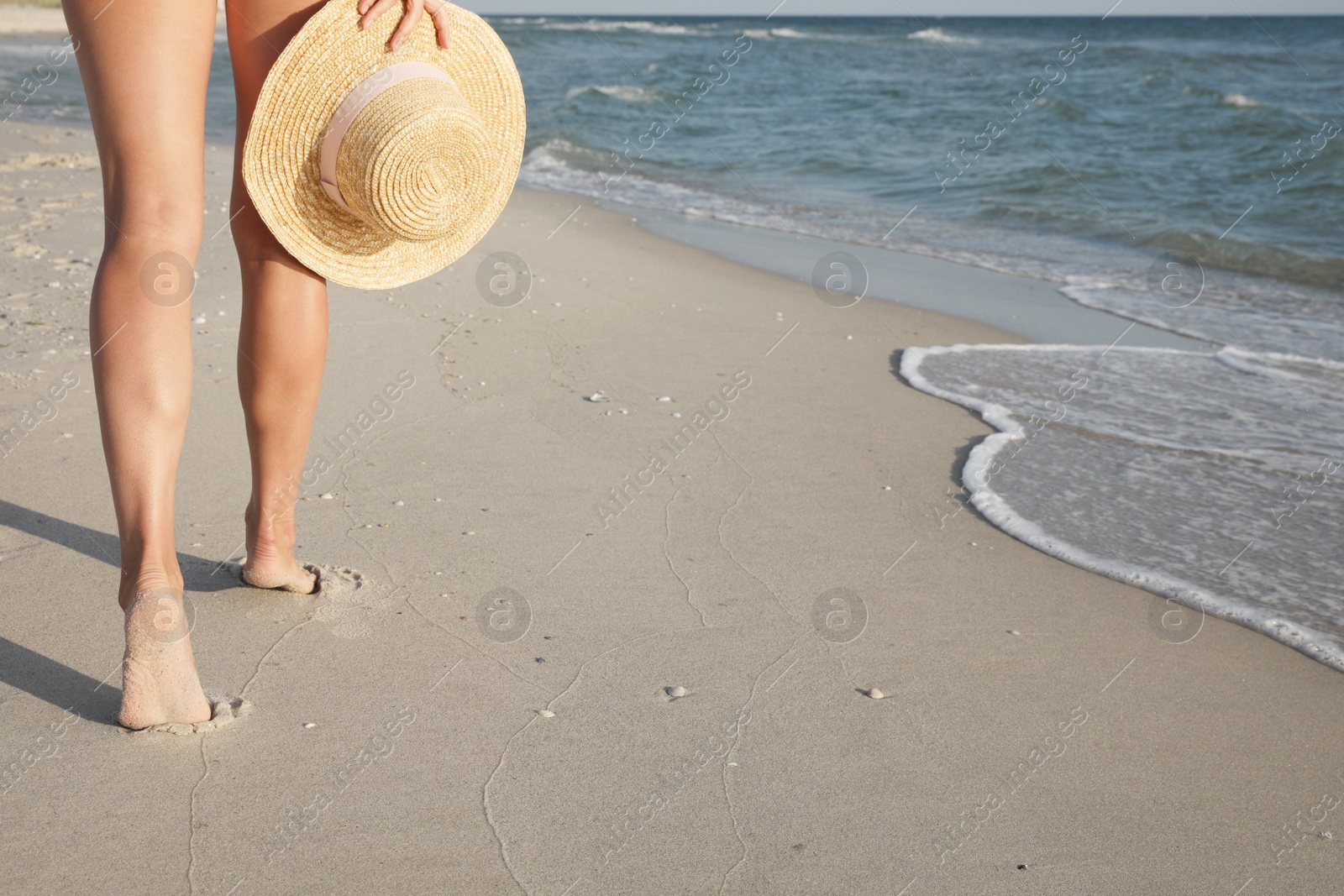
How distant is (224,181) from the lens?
6.82m

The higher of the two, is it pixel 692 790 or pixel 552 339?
pixel 692 790

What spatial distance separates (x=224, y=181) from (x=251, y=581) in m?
5.48

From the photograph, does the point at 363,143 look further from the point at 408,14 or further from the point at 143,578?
the point at 143,578

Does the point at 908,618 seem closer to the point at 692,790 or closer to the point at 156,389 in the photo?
the point at 692,790

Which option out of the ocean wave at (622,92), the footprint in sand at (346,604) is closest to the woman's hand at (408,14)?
the footprint in sand at (346,604)

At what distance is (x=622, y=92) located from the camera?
16156 millimetres

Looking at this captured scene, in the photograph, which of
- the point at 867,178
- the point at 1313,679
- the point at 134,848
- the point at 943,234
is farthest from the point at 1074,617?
the point at 867,178

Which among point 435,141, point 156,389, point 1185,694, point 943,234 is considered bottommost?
point 943,234

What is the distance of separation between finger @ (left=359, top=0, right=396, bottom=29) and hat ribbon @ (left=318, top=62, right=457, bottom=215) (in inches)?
3.1

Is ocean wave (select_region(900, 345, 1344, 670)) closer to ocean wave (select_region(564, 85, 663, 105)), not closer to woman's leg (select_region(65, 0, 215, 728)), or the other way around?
woman's leg (select_region(65, 0, 215, 728))

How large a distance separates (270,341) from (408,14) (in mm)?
644

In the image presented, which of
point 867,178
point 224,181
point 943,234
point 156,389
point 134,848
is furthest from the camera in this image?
point 867,178

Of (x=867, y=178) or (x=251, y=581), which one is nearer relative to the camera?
(x=251, y=581)

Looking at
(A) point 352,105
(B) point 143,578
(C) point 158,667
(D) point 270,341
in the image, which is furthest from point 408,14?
(C) point 158,667
